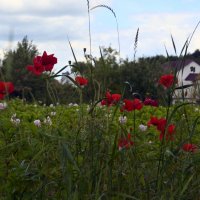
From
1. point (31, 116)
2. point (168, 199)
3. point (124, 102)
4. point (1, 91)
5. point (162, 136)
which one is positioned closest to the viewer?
point (168, 199)

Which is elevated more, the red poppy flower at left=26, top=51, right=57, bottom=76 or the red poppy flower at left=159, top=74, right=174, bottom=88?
the red poppy flower at left=26, top=51, right=57, bottom=76

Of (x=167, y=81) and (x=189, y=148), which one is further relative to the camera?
(x=167, y=81)

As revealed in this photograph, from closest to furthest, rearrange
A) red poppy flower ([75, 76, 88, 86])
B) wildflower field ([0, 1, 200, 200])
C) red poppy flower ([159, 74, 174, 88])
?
wildflower field ([0, 1, 200, 200]), red poppy flower ([159, 74, 174, 88]), red poppy flower ([75, 76, 88, 86])

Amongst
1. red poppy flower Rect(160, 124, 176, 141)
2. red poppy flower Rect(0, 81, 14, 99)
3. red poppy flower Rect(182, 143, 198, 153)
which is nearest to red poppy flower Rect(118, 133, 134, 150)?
Result: red poppy flower Rect(160, 124, 176, 141)

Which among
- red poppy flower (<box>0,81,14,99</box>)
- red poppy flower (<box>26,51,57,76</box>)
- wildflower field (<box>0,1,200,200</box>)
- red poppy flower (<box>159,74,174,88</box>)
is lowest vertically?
wildflower field (<box>0,1,200,200</box>)

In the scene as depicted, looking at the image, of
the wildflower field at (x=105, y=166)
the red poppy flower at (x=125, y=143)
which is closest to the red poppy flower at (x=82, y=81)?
the wildflower field at (x=105, y=166)

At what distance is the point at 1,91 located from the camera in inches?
169

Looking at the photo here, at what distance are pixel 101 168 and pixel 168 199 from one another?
1.32 feet

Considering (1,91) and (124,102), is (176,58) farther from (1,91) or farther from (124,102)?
(1,91)

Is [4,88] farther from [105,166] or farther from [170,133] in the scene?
[170,133]

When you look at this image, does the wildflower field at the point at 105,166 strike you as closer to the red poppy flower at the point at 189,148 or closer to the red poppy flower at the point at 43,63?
the red poppy flower at the point at 189,148

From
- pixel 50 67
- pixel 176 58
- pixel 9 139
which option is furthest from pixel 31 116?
pixel 176 58

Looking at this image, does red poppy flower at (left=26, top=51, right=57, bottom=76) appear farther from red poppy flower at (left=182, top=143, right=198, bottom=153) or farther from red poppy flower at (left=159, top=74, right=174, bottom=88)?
red poppy flower at (left=182, top=143, right=198, bottom=153)

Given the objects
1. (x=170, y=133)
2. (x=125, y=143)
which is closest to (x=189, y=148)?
(x=170, y=133)
